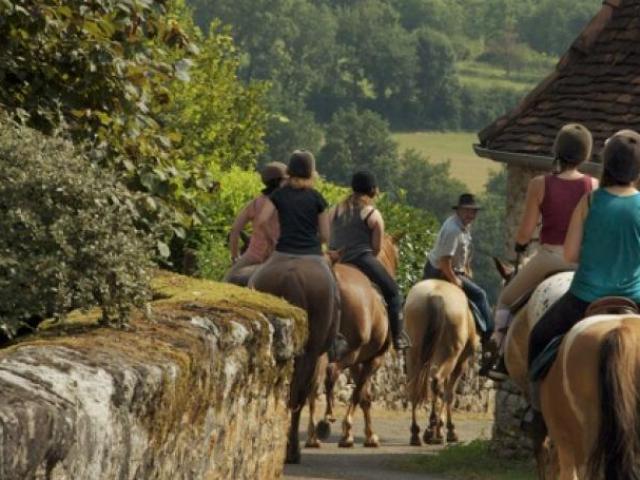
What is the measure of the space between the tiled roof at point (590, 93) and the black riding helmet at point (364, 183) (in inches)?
85.0

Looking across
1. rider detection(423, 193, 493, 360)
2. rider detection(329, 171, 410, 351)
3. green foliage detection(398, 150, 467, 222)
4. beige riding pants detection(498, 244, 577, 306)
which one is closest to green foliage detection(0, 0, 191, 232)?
beige riding pants detection(498, 244, 577, 306)

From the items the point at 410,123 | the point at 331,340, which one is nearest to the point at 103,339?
the point at 331,340

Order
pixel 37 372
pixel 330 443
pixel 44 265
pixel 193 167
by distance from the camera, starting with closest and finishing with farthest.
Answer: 1. pixel 37 372
2. pixel 44 265
3. pixel 193 167
4. pixel 330 443

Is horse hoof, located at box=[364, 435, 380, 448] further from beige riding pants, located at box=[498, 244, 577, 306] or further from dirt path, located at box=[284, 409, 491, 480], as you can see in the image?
beige riding pants, located at box=[498, 244, 577, 306]

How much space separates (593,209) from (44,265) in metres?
3.25

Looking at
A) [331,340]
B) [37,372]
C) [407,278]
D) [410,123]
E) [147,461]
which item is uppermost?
[37,372]

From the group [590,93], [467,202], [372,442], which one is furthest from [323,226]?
[467,202]

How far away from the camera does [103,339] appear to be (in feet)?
28.9

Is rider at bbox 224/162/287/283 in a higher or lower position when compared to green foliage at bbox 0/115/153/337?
lower

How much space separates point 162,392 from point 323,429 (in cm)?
1290

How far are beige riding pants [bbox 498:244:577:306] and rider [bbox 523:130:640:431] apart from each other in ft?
6.20

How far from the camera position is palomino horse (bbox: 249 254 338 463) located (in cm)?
1644

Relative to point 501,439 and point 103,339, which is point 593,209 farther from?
point 501,439

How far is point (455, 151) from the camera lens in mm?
144000
